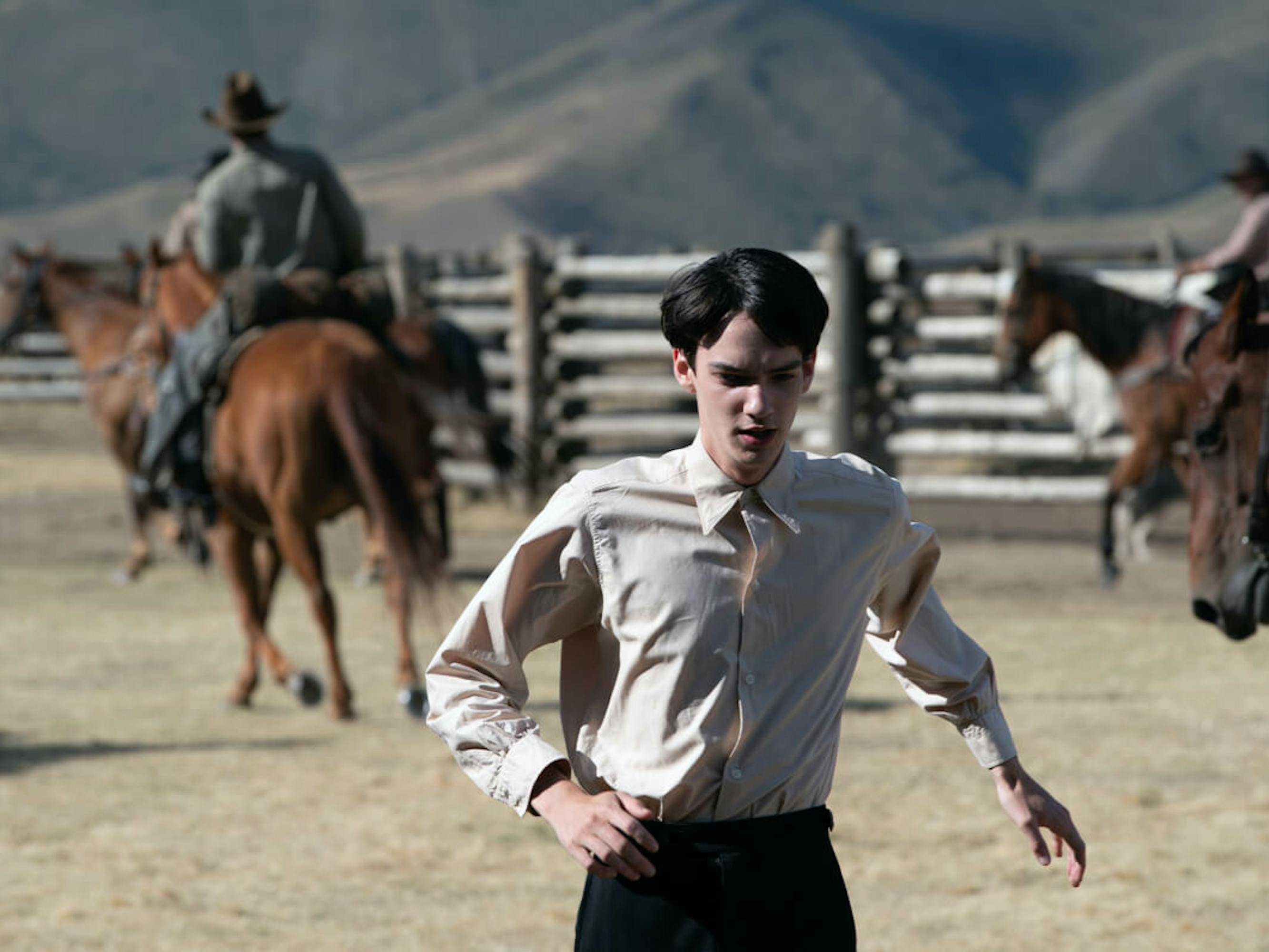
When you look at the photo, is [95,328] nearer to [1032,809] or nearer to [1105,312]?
[1105,312]

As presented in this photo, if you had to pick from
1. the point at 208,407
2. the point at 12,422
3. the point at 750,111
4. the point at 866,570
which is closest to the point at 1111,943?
the point at 866,570

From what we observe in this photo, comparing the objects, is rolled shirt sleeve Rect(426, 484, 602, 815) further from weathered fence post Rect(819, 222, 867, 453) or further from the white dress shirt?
weathered fence post Rect(819, 222, 867, 453)

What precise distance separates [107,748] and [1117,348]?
22.0ft

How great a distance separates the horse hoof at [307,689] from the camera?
328 inches

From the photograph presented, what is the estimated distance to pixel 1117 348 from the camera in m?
11.9

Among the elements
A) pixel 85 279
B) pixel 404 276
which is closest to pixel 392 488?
pixel 85 279

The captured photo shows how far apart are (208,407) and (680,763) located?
6.36m

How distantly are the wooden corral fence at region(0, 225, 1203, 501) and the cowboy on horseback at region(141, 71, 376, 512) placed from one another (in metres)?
2.57

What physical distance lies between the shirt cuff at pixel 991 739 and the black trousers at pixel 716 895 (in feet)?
1.10

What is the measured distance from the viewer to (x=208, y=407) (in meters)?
8.73

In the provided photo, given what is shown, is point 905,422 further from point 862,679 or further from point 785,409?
point 785,409

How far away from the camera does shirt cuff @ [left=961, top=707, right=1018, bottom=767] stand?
2922mm

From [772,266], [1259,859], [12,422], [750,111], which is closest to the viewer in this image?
[772,266]

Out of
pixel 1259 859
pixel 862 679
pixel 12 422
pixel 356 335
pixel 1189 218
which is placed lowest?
pixel 1189 218
